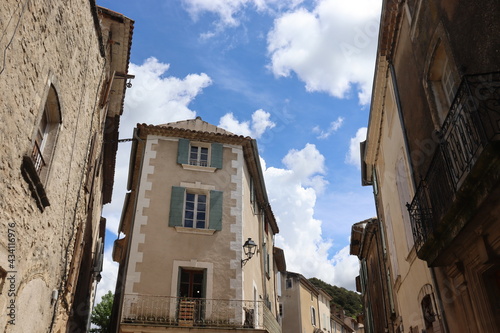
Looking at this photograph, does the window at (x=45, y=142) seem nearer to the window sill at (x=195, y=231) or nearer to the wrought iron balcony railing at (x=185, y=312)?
the wrought iron balcony railing at (x=185, y=312)

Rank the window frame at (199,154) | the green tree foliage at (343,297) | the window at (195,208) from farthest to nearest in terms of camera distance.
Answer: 1. the green tree foliage at (343,297)
2. the window frame at (199,154)
3. the window at (195,208)

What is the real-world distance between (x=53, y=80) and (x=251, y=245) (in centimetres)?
881

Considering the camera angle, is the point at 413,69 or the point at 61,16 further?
the point at 413,69

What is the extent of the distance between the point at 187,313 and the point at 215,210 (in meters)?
3.55

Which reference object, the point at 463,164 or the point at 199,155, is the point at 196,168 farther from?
the point at 463,164

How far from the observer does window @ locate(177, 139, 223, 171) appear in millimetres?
15227

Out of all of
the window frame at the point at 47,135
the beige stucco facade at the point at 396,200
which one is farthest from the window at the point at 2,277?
the beige stucco facade at the point at 396,200

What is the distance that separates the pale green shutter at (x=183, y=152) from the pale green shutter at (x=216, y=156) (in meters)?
0.94

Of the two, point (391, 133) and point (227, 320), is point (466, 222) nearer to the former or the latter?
point (391, 133)

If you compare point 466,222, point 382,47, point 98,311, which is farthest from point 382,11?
point 98,311

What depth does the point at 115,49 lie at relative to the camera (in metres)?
11.9

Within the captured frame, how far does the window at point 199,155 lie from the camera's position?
15.2 meters

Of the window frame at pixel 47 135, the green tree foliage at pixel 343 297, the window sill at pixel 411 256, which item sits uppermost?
the green tree foliage at pixel 343 297

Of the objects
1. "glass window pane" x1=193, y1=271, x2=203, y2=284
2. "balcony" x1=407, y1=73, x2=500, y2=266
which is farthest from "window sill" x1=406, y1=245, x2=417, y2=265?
"glass window pane" x1=193, y1=271, x2=203, y2=284
